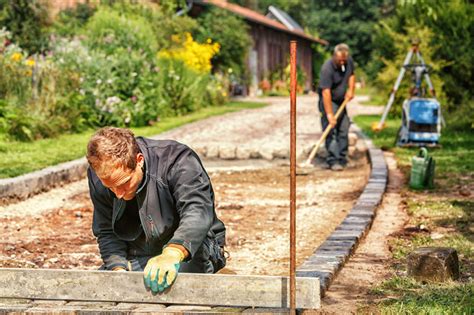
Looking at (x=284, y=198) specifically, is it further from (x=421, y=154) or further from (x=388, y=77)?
(x=388, y=77)

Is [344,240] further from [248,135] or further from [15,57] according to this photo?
[248,135]

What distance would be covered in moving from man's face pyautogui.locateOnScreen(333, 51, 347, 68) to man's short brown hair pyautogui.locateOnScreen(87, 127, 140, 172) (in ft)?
27.7

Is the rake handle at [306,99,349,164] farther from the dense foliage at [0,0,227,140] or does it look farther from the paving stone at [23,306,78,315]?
the paving stone at [23,306,78,315]

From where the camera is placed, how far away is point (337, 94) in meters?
12.3

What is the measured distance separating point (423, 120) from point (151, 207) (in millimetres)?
9628

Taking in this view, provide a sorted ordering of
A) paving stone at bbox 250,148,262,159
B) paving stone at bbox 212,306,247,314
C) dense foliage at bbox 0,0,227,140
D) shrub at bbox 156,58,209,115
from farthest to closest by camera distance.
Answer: shrub at bbox 156,58,209,115 → dense foliage at bbox 0,0,227,140 → paving stone at bbox 250,148,262,159 → paving stone at bbox 212,306,247,314

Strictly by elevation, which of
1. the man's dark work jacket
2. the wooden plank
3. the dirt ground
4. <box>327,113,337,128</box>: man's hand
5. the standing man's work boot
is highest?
the man's dark work jacket

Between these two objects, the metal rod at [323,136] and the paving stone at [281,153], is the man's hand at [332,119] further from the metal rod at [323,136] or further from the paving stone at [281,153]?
the paving stone at [281,153]

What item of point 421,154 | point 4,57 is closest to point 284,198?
point 421,154

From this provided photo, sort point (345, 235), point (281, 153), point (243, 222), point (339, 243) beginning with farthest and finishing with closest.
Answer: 1. point (281, 153)
2. point (243, 222)
3. point (345, 235)
4. point (339, 243)

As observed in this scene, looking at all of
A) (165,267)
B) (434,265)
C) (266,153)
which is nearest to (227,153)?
(266,153)

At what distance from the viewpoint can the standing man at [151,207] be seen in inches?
148

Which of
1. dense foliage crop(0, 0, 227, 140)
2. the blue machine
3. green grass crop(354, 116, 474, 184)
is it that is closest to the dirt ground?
green grass crop(354, 116, 474, 184)

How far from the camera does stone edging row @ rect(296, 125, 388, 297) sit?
5.13 m
